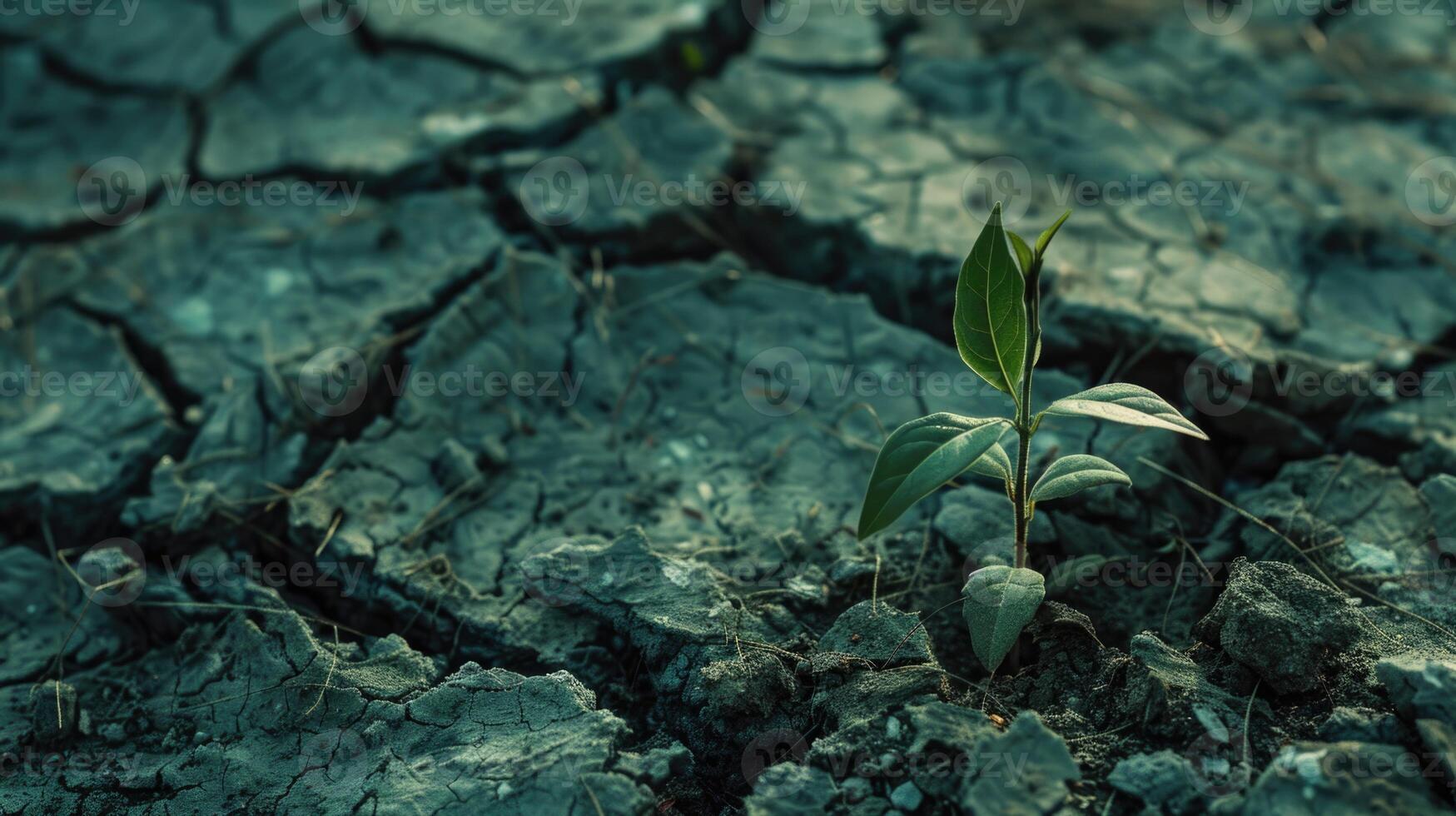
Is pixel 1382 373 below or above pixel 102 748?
above

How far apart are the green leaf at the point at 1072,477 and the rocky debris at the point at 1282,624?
0.93 ft

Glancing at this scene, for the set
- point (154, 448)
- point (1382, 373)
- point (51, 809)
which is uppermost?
point (1382, 373)

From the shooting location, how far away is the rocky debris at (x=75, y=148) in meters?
3.29

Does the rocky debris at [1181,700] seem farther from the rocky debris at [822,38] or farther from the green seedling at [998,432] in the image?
the rocky debris at [822,38]

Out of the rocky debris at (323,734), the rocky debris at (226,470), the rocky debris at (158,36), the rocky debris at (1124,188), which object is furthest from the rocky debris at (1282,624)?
the rocky debris at (158,36)

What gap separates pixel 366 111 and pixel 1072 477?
2.51m

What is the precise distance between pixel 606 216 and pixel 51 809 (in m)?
1.81

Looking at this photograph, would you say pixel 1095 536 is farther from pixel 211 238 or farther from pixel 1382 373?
pixel 211 238

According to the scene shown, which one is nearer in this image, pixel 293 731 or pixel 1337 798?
pixel 1337 798

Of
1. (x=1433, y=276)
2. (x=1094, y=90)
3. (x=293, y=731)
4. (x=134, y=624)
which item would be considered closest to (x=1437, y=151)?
(x=1433, y=276)

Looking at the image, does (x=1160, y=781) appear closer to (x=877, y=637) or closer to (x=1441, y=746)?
(x=1441, y=746)

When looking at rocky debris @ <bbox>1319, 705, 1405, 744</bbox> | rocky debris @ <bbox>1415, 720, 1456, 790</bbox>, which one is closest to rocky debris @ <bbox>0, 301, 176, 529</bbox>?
rocky debris @ <bbox>1319, 705, 1405, 744</bbox>

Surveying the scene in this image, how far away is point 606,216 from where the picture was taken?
3.06 metres

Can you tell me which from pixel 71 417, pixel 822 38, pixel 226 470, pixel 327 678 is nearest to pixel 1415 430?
pixel 822 38
